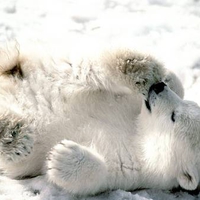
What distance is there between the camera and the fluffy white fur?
384cm

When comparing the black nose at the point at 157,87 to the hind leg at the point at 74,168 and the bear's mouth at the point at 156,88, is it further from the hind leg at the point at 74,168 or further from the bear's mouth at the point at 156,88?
the hind leg at the point at 74,168

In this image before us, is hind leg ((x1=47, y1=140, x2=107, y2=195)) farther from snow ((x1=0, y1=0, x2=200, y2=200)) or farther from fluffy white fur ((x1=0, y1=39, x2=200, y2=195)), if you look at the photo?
snow ((x1=0, y1=0, x2=200, y2=200))

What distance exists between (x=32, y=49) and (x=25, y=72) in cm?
26

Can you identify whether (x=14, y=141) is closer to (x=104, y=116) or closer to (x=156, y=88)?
(x=104, y=116)

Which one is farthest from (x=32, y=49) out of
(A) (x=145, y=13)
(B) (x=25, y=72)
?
(A) (x=145, y=13)

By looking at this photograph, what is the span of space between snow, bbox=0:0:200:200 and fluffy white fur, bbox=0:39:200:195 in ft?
3.62

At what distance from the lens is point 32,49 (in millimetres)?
4227

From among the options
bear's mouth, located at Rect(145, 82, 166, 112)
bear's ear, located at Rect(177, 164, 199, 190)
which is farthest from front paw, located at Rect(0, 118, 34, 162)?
bear's ear, located at Rect(177, 164, 199, 190)

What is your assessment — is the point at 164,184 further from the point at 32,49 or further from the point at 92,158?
the point at 32,49

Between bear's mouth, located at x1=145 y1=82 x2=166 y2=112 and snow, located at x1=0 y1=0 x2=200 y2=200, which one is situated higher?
bear's mouth, located at x1=145 y1=82 x2=166 y2=112

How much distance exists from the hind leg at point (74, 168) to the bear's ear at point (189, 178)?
63cm

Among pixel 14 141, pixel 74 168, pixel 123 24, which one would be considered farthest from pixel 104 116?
pixel 123 24

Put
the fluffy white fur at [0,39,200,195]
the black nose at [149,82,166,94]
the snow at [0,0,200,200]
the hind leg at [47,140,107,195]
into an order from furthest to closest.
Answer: the snow at [0,0,200,200] → the black nose at [149,82,166,94] → the fluffy white fur at [0,39,200,195] → the hind leg at [47,140,107,195]

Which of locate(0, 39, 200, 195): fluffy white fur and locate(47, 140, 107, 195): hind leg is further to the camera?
locate(0, 39, 200, 195): fluffy white fur
